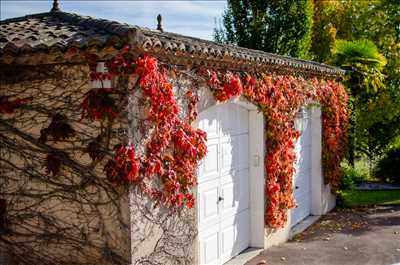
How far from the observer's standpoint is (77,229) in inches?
263

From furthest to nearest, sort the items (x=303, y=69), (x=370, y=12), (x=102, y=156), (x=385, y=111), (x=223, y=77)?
(x=370, y=12) → (x=385, y=111) → (x=303, y=69) → (x=223, y=77) → (x=102, y=156)

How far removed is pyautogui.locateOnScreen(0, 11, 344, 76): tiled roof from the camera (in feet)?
19.5

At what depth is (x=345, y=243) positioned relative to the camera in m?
10.6

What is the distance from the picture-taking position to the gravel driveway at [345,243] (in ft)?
30.8

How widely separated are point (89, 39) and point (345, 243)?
6.85 m

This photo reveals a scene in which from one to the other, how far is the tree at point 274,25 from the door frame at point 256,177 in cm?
1683

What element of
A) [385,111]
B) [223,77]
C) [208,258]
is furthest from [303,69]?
[385,111]

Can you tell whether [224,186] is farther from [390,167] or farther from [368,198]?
[390,167]

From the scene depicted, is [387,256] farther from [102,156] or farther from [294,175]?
[102,156]

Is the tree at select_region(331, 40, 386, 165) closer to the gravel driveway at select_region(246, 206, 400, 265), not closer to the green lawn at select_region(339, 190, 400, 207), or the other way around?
the green lawn at select_region(339, 190, 400, 207)

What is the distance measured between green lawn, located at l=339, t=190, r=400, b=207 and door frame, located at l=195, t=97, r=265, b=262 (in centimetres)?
557

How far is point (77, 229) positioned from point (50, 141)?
112 centimetres

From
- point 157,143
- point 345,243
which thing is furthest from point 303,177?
point 157,143

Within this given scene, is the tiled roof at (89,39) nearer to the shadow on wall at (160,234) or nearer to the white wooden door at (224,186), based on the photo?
the white wooden door at (224,186)
